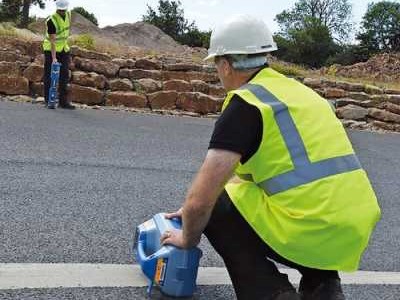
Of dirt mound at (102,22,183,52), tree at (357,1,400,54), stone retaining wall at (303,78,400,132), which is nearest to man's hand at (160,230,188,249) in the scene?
stone retaining wall at (303,78,400,132)

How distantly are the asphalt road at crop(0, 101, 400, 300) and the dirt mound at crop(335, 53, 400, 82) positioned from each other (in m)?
9.27

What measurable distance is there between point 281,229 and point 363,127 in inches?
384

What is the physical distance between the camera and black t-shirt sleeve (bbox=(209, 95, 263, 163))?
7.27ft

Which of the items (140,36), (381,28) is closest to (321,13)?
(381,28)

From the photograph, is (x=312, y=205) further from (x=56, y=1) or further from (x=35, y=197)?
(x=56, y=1)

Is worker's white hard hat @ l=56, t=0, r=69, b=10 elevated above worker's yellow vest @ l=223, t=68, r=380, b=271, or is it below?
above

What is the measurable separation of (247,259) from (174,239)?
0.36 meters

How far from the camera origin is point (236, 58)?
244 cm

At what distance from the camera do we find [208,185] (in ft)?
7.39

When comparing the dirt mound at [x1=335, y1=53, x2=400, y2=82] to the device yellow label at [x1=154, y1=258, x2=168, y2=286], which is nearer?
the device yellow label at [x1=154, y1=258, x2=168, y2=286]

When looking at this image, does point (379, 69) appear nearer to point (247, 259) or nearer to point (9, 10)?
point (247, 259)

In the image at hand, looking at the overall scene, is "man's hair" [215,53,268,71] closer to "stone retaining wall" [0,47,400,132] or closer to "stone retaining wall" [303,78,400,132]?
"stone retaining wall" [0,47,400,132]

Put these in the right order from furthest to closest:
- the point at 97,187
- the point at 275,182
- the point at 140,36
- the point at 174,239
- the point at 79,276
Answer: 1. the point at 140,36
2. the point at 97,187
3. the point at 79,276
4. the point at 174,239
5. the point at 275,182

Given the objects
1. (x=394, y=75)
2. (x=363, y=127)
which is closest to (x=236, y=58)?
(x=363, y=127)
